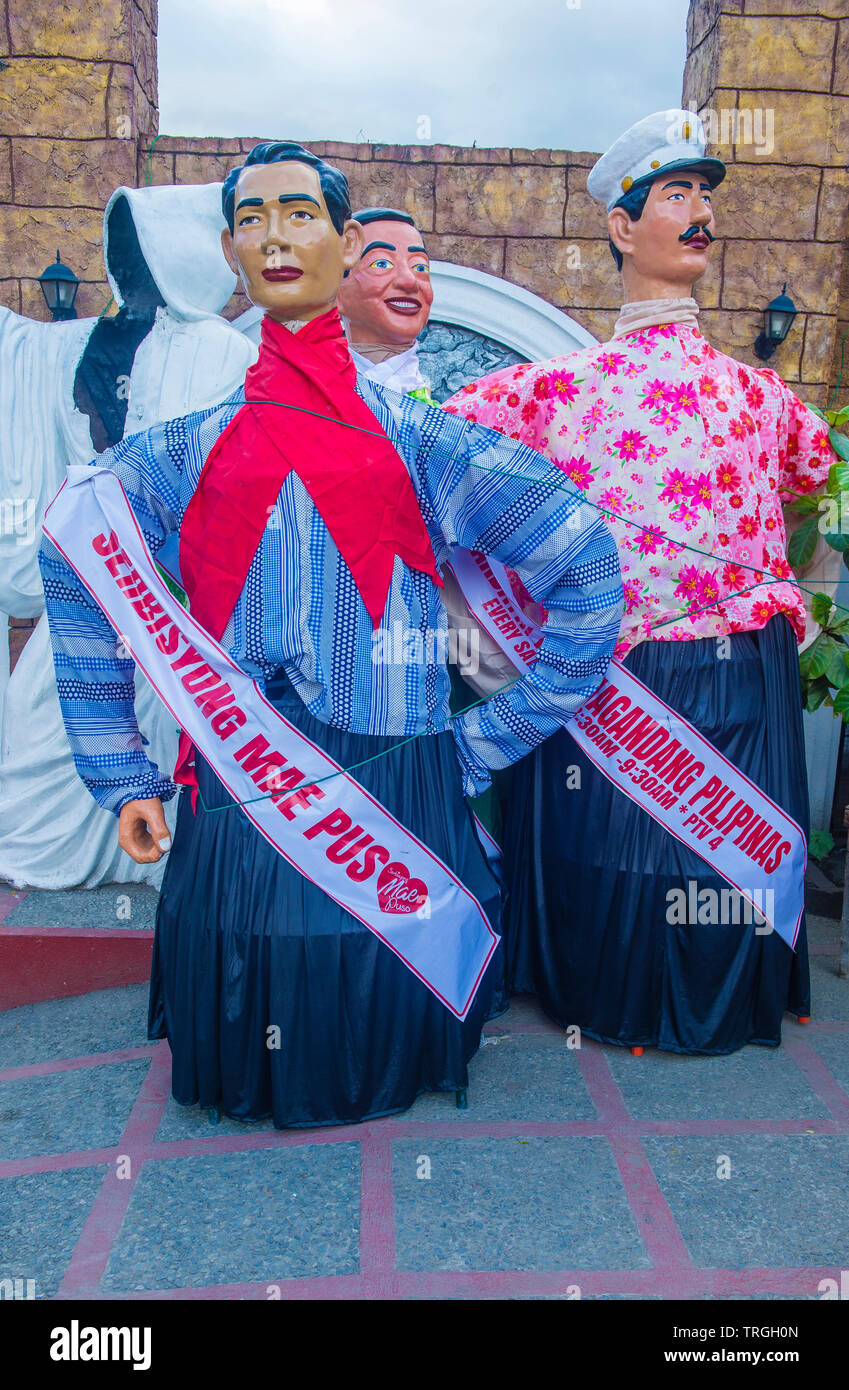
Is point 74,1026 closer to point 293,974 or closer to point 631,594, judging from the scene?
point 293,974

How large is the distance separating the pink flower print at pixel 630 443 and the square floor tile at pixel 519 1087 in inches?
60.4

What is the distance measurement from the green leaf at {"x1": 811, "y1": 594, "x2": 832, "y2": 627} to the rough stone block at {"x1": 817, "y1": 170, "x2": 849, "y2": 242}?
1790mm

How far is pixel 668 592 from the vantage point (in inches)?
95.0

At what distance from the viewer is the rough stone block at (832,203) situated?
12.6 feet

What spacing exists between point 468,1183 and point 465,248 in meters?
3.34

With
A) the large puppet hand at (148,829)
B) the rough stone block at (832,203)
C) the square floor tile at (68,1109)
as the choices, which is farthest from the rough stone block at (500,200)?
the square floor tile at (68,1109)

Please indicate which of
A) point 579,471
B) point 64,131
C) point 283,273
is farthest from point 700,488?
point 64,131

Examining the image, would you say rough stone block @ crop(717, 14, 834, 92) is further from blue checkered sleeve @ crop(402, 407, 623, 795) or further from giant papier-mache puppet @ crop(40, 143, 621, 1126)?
blue checkered sleeve @ crop(402, 407, 623, 795)

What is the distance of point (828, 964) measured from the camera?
319 cm

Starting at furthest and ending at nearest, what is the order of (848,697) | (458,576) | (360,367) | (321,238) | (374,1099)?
1. (848,697)
2. (360,367)
3. (458,576)
4. (374,1099)
5. (321,238)

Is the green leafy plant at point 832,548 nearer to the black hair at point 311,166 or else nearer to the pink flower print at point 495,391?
the pink flower print at point 495,391

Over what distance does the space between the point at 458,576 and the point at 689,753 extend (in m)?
0.73

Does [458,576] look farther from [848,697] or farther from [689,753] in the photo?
[848,697]

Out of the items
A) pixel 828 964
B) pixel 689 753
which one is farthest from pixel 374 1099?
pixel 828 964
